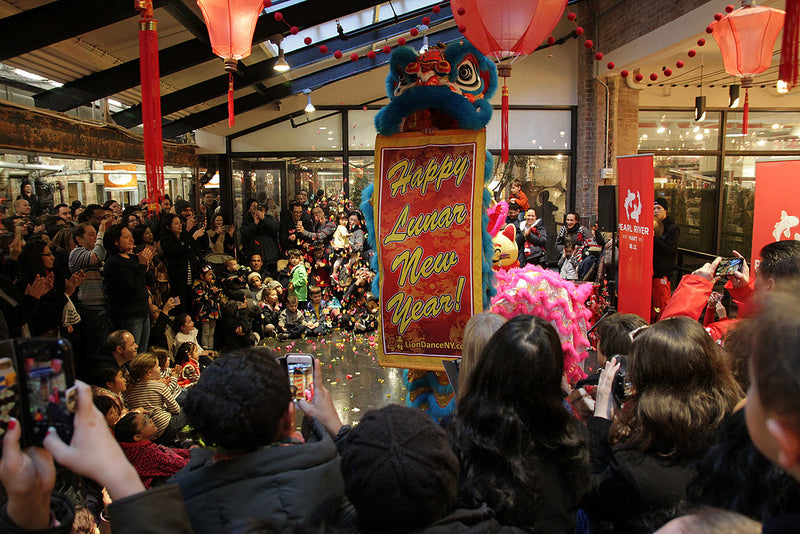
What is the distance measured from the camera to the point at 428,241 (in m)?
2.70

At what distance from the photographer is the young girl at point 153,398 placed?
10.4 ft

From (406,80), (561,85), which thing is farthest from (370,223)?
(561,85)

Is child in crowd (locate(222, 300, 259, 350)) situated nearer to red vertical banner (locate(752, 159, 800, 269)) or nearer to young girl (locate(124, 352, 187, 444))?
young girl (locate(124, 352, 187, 444))

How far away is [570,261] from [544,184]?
2.77 meters

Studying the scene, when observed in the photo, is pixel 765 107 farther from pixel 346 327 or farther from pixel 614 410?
pixel 614 410

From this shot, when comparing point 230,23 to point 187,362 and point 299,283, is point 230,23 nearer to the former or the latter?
point 187,362

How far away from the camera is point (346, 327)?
687 cm

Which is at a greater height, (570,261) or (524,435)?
(524,435)

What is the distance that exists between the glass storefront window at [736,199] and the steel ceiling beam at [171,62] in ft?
23.9

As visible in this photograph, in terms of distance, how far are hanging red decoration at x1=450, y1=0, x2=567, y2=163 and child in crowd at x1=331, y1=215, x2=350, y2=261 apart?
13.3ft

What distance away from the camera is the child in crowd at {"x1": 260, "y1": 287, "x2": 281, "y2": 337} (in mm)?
6426

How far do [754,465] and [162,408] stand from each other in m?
3.06

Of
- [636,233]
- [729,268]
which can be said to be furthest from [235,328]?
[729,268]

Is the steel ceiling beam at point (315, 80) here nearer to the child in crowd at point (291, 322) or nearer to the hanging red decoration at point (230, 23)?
the child in crowd at point (291, 322)
